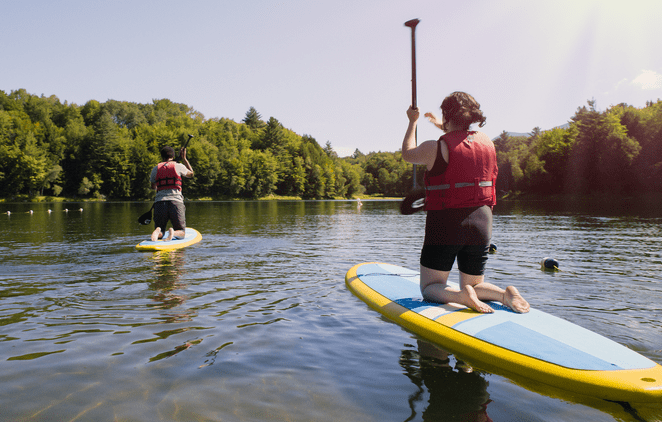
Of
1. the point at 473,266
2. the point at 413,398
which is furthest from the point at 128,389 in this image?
the point at 473,266

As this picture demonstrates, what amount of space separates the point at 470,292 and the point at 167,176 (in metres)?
8.72

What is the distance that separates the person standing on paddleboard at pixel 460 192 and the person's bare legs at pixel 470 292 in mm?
11

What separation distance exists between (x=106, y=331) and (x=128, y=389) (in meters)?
1.65

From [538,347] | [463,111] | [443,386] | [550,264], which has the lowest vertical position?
[443,386]

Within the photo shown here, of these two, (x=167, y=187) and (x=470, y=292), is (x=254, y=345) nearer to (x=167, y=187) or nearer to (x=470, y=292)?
(x=470, y=292)

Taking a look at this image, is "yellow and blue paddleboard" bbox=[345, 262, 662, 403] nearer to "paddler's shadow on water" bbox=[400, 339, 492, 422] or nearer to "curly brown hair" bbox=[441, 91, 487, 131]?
"paddler's shadow on water" bbox=[400, 339, 492, 422]

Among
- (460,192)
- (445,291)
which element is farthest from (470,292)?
(460,192)

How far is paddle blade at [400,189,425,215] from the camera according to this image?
5.06m

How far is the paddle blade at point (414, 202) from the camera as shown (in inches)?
199

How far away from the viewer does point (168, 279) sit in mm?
7582

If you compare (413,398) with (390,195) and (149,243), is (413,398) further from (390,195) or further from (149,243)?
(390,195)

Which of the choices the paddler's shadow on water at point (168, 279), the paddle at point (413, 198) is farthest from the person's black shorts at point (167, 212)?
the paddle at point (413, 198)

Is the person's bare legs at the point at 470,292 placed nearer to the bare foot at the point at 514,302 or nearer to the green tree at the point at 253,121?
the bare foot at the point at 514,302

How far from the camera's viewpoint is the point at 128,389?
3.27 m
